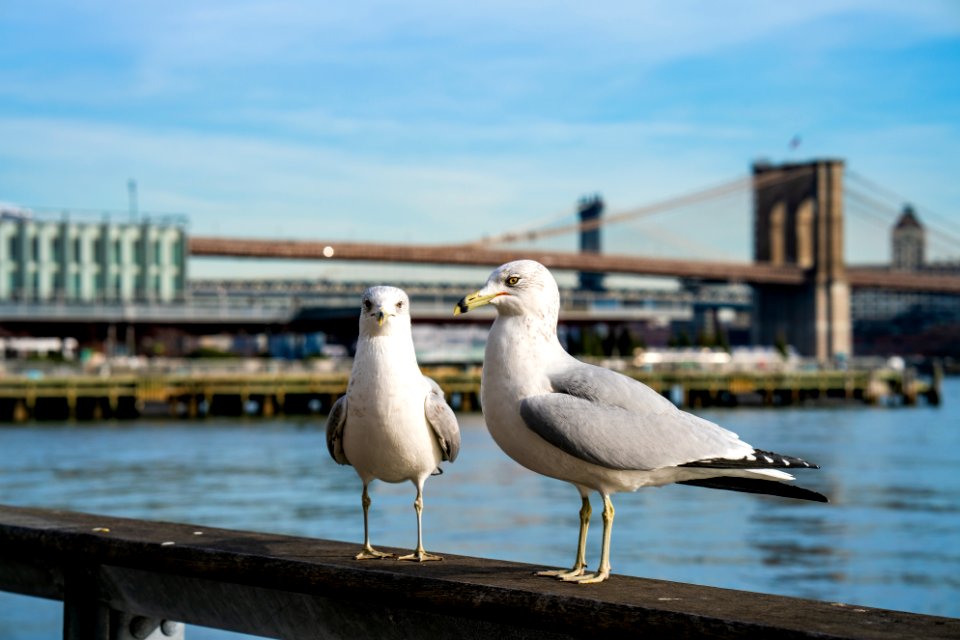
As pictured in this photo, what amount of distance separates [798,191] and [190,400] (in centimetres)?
7372

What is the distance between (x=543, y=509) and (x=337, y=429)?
18.3 m

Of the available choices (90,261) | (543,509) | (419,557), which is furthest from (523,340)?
(90,261)

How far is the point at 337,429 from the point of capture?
4.59 m

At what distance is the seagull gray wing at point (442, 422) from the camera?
455cm

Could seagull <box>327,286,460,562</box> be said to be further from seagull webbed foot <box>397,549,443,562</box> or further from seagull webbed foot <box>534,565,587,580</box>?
Answer: seagull webbed foot <box>534,565,587,580</box>

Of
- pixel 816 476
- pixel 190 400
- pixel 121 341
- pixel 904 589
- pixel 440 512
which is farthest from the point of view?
pixel 121 341

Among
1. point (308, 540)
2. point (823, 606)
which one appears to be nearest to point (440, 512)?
point (308, 540)

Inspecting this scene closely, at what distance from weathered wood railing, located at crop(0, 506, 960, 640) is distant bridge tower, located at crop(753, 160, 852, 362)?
93.4 m

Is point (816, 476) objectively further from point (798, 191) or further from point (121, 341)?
point (798, 191)

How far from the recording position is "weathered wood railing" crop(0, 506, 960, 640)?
337cm

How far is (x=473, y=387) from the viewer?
53125 mm

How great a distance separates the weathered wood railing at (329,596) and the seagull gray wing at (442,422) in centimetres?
39

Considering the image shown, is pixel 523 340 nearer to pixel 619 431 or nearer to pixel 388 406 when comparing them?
pixel 619 431

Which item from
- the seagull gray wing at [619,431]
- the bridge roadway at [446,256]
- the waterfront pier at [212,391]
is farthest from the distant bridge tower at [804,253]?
the seagull gray wing at [619,431]
